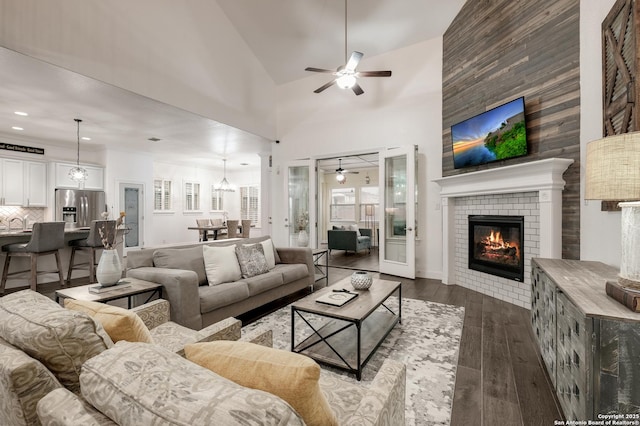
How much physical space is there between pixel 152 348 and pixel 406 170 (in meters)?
4.75

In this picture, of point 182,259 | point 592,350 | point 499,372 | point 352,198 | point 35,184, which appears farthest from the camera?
point 352,198

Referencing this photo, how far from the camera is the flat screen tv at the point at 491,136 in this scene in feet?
11.1

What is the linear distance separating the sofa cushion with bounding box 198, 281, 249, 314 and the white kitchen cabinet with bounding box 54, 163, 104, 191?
5.99 m

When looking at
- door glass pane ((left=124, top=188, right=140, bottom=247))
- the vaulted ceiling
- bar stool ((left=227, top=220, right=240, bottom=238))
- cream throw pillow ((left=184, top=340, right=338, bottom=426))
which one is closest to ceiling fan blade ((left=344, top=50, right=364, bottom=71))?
the vaulted ceiling

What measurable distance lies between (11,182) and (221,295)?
Result: 20.6ft

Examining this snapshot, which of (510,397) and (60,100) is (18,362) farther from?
(60,100)

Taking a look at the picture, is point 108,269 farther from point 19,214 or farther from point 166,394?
point 19,214

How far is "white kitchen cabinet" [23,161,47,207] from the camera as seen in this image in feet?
20.0

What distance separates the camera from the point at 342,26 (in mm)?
4910

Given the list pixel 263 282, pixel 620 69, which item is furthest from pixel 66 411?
pixel 620 69

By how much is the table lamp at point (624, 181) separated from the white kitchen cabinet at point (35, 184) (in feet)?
28.9

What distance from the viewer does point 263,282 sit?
3213 mm

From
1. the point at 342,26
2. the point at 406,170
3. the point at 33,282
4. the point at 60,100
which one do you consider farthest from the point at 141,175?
the point at 406,170

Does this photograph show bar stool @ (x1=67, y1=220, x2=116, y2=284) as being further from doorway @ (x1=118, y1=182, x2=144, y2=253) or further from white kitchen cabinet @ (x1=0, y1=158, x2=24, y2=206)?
doorway @ (x1=118, y1=182, x2=144, y2=253)
